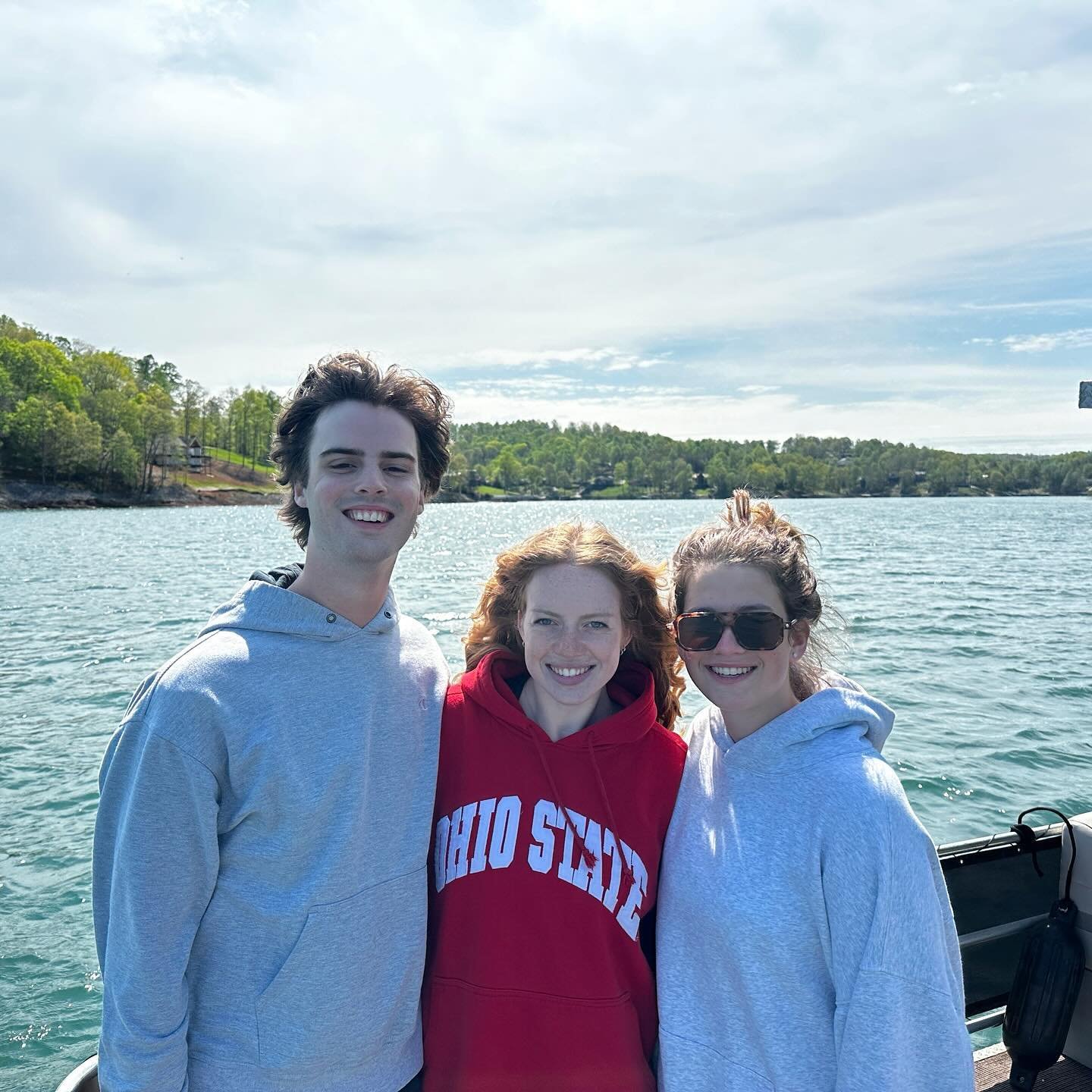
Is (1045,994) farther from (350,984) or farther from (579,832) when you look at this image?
(350,984)

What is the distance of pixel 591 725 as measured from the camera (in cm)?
288

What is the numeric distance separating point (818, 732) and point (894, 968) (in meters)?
0.64

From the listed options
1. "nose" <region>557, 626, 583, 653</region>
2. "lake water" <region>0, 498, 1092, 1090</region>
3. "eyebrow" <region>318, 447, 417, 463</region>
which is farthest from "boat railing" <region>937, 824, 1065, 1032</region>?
"eyebrow" <region>318, 447, 417, 463</region>

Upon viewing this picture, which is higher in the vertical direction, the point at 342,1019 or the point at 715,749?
the point at 715,749

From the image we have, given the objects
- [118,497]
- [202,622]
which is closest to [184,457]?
[118,497]

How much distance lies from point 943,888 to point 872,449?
199604 millimetres

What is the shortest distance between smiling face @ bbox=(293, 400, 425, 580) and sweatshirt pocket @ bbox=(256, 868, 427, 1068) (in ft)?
3.26

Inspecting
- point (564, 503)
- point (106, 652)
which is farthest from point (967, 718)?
point (564, 503)

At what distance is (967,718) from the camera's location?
14352 millimetres

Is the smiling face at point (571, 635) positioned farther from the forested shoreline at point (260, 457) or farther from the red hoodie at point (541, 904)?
the forested shoreline at point (260, 457)

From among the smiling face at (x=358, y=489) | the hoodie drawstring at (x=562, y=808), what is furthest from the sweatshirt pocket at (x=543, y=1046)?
the smiling face at (x=358, y=489)

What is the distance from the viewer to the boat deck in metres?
3.66

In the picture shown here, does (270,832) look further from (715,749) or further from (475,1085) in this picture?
(715,749)

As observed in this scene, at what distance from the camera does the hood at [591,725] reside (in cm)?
281
